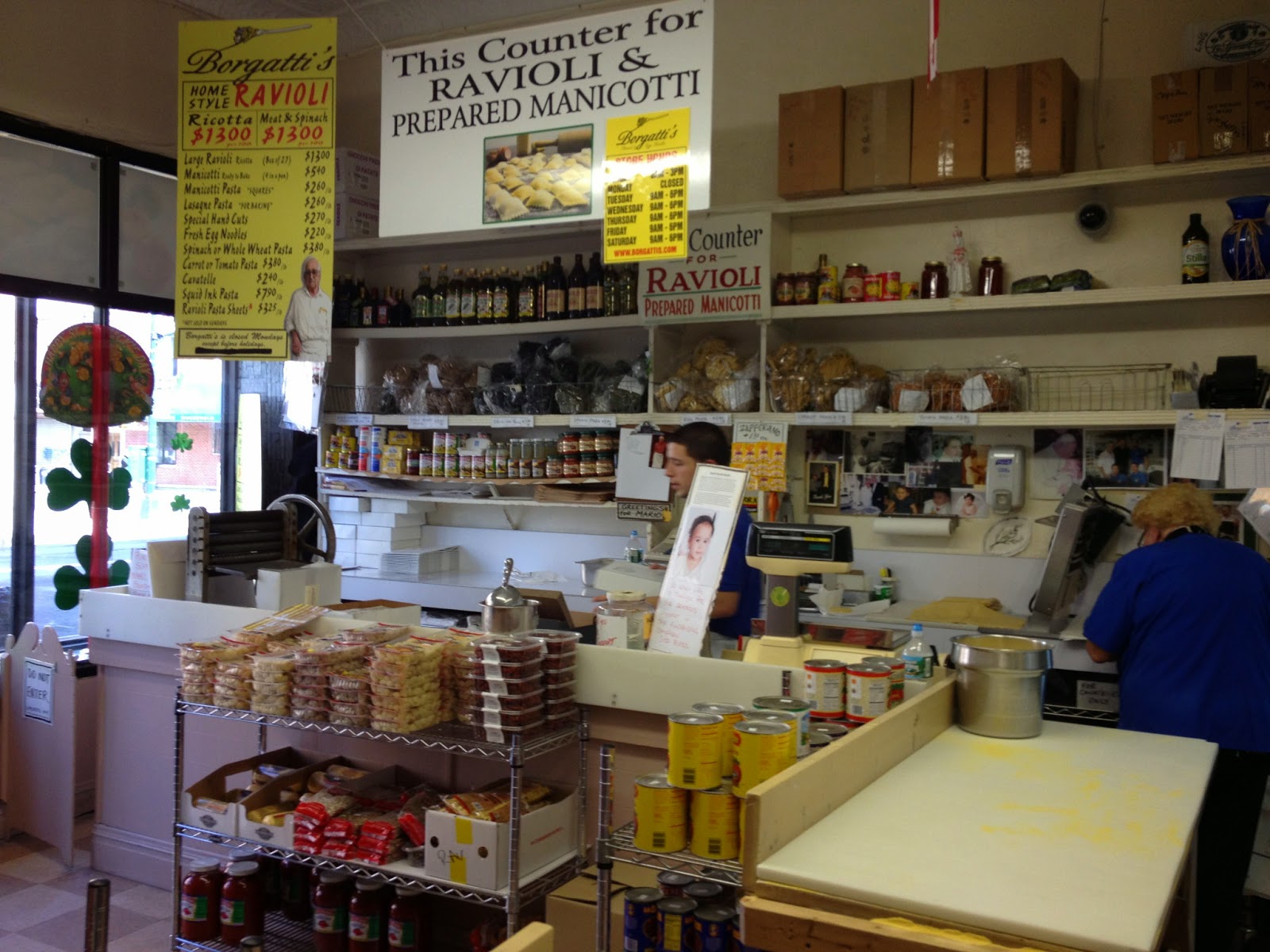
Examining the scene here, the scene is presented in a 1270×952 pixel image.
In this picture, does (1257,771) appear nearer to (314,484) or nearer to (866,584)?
(866,584)

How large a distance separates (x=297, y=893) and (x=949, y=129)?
12.4ft

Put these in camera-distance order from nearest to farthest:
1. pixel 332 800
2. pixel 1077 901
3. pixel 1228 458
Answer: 1. pixel 1077 901
2. pixel 332 800
3. pixel 1228 458

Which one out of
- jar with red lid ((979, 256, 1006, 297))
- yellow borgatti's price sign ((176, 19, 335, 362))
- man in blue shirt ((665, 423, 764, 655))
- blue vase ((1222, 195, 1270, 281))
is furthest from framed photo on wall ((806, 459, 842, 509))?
yellow borgatti's price sign ((176, 19, 335, 362))

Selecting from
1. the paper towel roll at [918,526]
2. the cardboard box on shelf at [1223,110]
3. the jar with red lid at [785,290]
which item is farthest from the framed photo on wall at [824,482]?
the cardboard box on shelf at [1223,110]

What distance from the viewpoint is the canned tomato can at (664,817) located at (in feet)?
6.84

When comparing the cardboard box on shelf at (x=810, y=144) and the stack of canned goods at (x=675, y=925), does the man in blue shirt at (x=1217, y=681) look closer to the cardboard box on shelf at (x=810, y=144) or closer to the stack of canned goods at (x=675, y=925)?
the stack of canned goods at (x=675, y=925)

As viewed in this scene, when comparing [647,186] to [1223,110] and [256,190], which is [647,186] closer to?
[256,190]

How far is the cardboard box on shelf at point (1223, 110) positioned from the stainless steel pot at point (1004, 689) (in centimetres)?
258

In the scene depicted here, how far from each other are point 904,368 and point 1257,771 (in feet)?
7.59

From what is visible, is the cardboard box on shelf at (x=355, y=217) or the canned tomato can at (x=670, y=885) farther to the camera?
the cardboard box on shelf at (x=355, y=217)

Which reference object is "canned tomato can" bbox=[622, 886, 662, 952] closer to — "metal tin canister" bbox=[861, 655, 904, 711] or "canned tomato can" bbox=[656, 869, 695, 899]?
"canned tomato can" bbox=[656, 869, 695, 899]

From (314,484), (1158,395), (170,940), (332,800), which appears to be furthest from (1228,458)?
(314,484)

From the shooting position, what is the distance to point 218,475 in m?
6.20

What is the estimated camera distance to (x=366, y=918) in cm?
308
